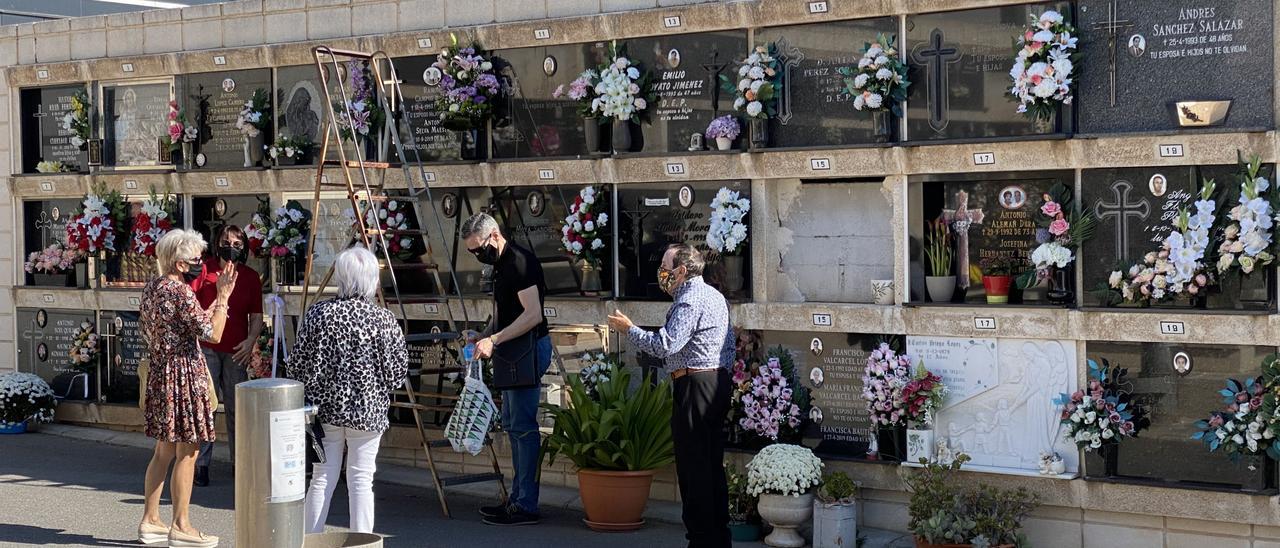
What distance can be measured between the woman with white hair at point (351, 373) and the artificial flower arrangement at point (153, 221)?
479 cm

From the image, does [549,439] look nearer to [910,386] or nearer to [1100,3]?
[910,386]

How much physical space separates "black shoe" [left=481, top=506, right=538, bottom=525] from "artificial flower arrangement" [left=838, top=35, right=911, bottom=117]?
9.61 feet

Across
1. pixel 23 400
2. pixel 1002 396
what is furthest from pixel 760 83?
pixel 23 400

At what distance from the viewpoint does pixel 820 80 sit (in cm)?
846

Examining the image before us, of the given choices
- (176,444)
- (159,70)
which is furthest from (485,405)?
(159,70)

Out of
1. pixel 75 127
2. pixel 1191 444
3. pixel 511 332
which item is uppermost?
pixel 75 127

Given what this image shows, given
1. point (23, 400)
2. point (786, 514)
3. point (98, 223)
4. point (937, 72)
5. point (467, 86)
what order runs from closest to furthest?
point (786, 514), point (937, 72), point (467, 86), point (98, 223), point (23, 400)

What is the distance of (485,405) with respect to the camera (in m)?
7.99

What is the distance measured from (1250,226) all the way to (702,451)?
2.78m

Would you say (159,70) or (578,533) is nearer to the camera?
(578,533)

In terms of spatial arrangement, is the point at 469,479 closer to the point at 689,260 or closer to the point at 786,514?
the point at 786,514

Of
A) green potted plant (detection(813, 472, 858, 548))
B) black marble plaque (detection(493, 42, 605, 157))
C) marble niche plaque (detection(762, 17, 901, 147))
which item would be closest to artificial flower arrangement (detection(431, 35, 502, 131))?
black marble plaque (detection(493, 42, 605, 157))

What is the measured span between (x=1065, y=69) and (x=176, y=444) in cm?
488

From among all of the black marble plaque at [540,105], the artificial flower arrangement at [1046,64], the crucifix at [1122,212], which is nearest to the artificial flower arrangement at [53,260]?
the black marble plaque at [540,105]
